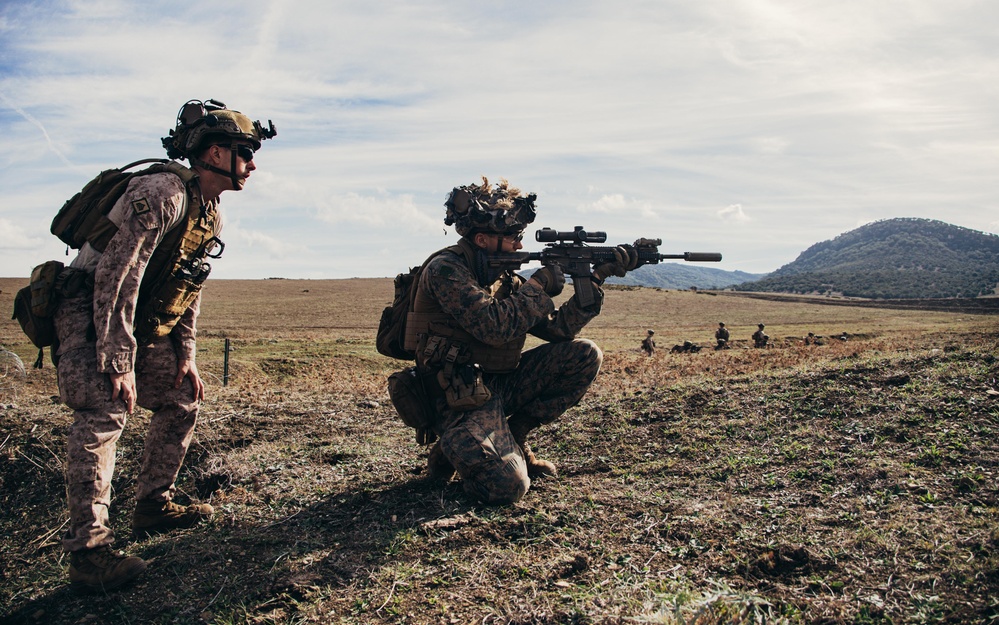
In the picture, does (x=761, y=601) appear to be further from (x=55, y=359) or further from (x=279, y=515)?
(x=55, y=359)

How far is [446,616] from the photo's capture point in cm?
316

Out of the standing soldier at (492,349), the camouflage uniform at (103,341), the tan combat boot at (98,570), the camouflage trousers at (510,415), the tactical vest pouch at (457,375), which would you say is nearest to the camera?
the tan combat boot at (98,570)

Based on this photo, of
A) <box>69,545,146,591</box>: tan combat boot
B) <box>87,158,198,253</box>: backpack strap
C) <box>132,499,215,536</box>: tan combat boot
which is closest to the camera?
<box>69,545,146,591</box>: tan combat boot

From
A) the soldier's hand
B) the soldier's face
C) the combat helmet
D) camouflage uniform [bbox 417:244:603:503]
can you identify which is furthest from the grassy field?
the combat helmet

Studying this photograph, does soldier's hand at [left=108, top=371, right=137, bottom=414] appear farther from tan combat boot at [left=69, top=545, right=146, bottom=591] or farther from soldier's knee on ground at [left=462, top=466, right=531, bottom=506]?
soldier's knee on ground at [left=462, top=466, right=531, bottom=506]

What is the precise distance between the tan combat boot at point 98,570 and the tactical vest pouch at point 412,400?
2073 millimetres

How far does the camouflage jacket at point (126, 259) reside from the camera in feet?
12.2

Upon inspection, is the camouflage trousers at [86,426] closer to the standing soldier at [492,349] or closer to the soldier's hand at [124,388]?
the soldier's hand at [124,388]

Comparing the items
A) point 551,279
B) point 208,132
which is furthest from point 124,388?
point 551,279

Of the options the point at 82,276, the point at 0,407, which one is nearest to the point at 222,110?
the point at 82,276

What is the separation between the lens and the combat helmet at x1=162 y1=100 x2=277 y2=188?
168 inches

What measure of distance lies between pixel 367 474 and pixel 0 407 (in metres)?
4.20

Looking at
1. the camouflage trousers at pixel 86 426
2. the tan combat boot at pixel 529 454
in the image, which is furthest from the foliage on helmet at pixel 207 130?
the tan combat boot at pixel 529 454

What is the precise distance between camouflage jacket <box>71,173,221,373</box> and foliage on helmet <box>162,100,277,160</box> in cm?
41
